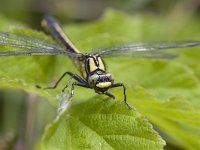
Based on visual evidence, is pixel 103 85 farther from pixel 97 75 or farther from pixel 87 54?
pixel 87 54

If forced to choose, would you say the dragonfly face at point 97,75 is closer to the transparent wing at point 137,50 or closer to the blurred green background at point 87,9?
the transparent wing at point 137,50

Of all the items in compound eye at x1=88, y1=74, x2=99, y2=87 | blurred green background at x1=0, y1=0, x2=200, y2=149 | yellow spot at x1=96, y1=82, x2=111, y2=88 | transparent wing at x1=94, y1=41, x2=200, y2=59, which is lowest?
yellow spot at x1=96, y1=82, x2=111, y2=88

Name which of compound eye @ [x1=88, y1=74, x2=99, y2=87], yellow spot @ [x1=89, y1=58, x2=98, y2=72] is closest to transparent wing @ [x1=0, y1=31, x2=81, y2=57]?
yellow spot @ [x1=89, y1=58, x2=98, y2=72]

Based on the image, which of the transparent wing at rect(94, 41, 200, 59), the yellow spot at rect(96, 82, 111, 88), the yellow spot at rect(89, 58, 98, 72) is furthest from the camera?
the transparent wing at rect(94, 41, 200, 59)

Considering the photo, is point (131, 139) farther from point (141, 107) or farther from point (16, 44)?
point (16, 44)

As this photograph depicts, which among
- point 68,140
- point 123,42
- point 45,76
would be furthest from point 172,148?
point 68,140

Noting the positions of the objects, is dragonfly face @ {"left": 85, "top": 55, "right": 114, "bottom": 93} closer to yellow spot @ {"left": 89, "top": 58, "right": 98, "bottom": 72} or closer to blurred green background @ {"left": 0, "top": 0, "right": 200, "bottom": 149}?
yellow spot @ {"left": 89, "top": 58, "right": 98, "bottom": 72}
